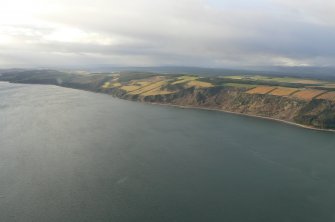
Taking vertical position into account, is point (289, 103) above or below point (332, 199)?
above

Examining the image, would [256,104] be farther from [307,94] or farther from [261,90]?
[307,94]

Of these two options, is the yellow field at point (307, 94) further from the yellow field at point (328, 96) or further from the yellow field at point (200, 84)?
the yellow field at point (200, 84)

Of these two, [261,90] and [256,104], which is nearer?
[256,104]

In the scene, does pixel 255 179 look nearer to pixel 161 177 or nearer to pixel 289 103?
pixel 161 177

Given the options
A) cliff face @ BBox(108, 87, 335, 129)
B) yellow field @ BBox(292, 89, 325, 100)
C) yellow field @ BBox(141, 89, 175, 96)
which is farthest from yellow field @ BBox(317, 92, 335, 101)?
yellow field @ BBox(141, 89, 175, 96)

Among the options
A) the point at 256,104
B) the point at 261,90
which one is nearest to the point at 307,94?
the point at 256,104

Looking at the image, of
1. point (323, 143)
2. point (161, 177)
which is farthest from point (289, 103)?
point (161, 177)

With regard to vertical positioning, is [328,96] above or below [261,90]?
below
